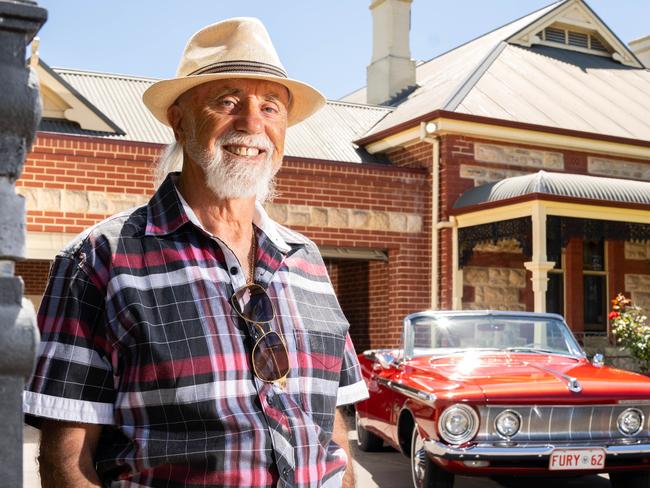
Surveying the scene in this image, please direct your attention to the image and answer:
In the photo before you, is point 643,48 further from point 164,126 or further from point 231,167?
point 231,167

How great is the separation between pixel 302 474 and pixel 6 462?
4.21 feet

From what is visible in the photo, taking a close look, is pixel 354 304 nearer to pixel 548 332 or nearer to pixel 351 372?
pixel 548 332

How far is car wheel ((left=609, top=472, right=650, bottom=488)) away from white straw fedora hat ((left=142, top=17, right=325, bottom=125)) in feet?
15.9

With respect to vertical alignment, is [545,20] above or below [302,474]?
above

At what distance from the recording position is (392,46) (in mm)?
16266

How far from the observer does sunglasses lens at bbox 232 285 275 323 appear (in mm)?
2199

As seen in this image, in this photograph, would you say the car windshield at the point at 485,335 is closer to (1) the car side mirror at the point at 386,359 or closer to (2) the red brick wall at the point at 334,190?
(1) the car side mirror at the point at 386,359

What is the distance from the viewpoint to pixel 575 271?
13.7m

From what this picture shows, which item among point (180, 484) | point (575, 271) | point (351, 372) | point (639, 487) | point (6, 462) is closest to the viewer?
point (6, 462)

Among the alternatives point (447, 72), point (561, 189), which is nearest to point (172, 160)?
point (561, 189)

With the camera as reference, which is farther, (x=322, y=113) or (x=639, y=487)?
(x=322, y=113)

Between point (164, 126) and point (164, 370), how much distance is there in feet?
36.9

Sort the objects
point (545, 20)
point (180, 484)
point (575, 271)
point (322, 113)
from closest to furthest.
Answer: point (180, 484) → point (575, 271) → point (322, 113) → point (545, 20)

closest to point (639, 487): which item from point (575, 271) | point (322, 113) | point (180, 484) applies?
point (180, 484)
